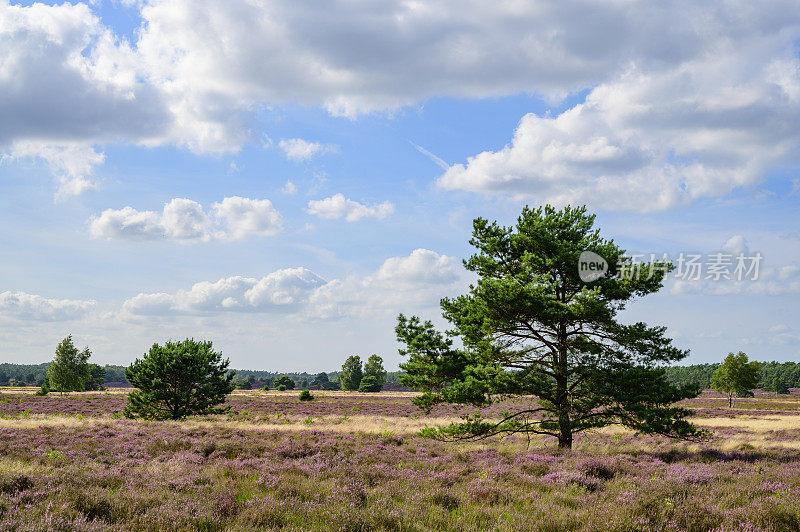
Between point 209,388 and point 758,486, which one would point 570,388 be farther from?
point 209,388

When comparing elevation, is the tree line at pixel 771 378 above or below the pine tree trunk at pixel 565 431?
below

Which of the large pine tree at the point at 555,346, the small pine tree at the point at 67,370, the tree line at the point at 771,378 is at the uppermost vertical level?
the large pine tree at the point at 555,346

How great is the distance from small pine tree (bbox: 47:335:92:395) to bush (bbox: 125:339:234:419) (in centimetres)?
4331

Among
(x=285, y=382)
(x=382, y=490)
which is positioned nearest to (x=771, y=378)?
(x=285, y=382)

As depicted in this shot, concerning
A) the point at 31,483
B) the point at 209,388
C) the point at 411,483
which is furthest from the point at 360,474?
the point at 209,388

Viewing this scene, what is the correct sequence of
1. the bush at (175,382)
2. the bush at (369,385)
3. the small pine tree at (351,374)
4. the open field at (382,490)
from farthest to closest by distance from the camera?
1. the small pine tree at (351,374)
2. the bush at (369,385)
3. the bush at (175,382)
4. the open field at (382,490)

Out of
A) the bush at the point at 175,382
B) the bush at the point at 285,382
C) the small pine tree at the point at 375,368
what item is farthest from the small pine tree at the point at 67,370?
the small pine tree at the point at 375,368

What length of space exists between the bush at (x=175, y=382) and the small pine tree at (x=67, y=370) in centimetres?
4331

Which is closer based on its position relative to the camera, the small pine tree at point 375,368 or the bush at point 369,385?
the bush at point 369,385

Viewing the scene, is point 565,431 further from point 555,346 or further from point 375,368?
point 375,368

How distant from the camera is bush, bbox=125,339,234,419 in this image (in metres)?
29.1

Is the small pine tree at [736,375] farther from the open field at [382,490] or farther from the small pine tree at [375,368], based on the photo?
the small pine tree at [375,368]

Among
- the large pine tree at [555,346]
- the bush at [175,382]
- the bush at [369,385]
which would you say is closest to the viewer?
the large pine tree at [555,346]

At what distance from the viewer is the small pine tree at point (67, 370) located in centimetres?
6412
